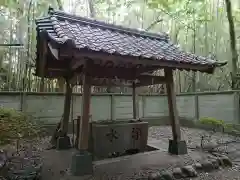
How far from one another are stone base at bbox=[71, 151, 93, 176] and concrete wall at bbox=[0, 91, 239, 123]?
3642mm

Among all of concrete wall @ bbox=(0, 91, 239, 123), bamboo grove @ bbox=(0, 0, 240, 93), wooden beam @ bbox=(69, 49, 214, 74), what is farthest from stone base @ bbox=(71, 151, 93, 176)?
bamboo grove @ bbox=(0, 0, 240, 93)

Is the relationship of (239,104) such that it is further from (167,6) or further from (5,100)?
(5,100)

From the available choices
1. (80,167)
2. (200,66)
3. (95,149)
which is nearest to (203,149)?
(200,66)

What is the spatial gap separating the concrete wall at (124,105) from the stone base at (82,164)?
364 cm

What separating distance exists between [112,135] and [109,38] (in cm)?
192

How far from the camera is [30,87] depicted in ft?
22.0

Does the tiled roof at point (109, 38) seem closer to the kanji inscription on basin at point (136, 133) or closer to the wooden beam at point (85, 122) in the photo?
the wooden beam at point (85, 122)

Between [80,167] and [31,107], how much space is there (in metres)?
3.85

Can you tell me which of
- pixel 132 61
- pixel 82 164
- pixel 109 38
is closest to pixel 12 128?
pixel 82 164

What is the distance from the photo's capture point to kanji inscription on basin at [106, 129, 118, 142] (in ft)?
13.3

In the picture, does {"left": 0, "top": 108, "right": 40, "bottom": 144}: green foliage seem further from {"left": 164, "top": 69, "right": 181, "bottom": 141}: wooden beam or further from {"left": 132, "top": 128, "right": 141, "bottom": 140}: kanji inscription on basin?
{"left": 164, "top": 69, "right": 181, "bottom": 141}: wooden beam

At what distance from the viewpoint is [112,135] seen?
4102 mm

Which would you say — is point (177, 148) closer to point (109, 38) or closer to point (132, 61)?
point (132, 61)

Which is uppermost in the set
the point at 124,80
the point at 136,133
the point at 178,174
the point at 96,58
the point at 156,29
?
the point at 156,29
